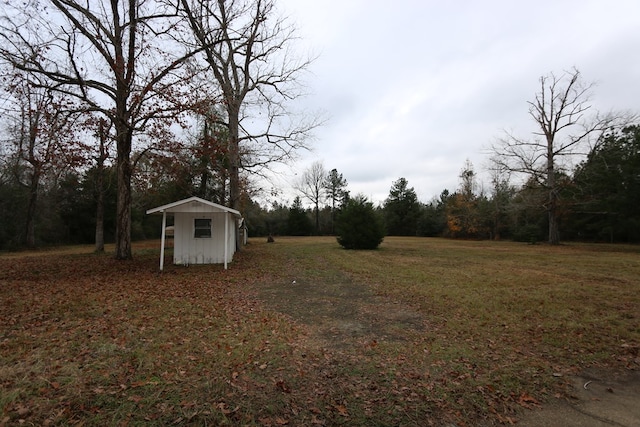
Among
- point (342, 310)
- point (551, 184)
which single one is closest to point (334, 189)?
point (551, 184)

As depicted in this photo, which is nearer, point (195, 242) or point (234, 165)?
point (195, 242)

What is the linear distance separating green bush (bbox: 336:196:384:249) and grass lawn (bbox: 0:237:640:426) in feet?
43.2

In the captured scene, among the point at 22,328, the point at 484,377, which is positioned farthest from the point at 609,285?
the point at 22,328

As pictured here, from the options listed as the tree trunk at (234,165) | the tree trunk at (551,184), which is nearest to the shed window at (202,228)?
the tree trunk at (234,165)

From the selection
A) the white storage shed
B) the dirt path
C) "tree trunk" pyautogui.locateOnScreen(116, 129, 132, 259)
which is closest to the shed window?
the white storage shed

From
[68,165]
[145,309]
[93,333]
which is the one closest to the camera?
[93,333]

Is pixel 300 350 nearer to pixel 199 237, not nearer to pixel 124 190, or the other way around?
pixel 199 237

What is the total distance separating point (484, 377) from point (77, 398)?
4185 millimetres

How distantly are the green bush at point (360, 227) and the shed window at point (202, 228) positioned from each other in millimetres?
10904

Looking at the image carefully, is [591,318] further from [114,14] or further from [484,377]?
[114,14]

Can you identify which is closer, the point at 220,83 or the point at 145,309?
the point at 145,309

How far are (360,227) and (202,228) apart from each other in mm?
11635

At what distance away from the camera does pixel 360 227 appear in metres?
22.4

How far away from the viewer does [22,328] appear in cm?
517
